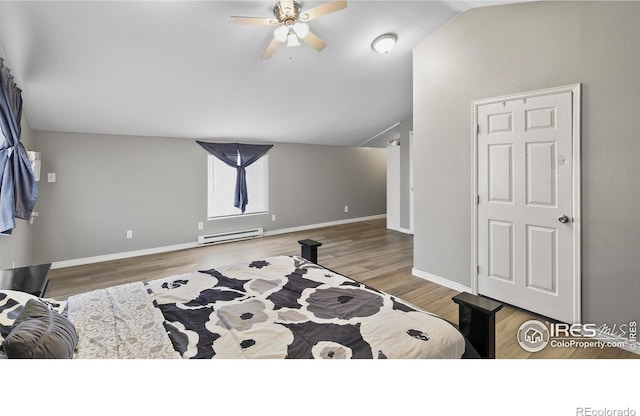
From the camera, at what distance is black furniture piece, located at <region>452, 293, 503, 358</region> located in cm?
133

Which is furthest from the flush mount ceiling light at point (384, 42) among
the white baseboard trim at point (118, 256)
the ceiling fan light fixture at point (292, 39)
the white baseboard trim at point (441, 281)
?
the white baseboard trim at point (118, 256)

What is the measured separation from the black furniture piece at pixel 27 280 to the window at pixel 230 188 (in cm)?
309

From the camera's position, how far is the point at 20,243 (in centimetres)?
296

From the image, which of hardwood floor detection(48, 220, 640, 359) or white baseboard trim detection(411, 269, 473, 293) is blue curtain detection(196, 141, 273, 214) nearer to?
hardwood floor detection(48, 220, 640, 359)

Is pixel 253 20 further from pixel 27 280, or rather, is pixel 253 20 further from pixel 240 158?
pixel 240 158

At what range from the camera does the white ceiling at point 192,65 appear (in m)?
2.32

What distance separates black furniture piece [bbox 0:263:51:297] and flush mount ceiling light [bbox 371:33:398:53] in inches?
138

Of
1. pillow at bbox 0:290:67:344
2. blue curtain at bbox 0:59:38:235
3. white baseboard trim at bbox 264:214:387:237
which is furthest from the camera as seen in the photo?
white baseboard trim at bbox 264:214:387:237

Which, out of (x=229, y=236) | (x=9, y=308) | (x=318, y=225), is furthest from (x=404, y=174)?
(x=9, y=308)

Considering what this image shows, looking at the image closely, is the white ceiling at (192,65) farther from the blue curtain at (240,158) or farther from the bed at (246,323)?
the bed at (246,323)

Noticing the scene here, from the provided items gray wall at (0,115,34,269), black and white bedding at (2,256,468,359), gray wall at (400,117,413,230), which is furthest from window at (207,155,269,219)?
black and white bedding at (2,256,468,359)
